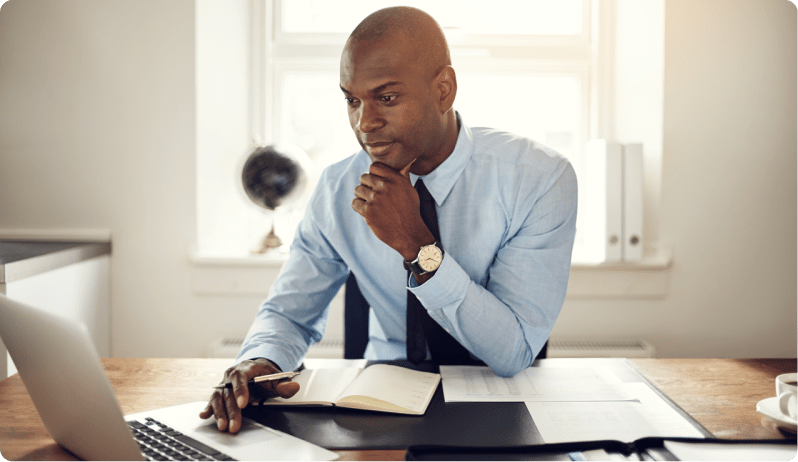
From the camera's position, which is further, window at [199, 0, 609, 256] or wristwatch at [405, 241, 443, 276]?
window at [199, 0, 609, 256]

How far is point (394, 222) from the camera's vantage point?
1.08 m

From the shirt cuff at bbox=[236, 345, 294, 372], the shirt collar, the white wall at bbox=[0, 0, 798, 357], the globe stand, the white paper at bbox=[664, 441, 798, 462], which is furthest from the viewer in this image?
the globe stand

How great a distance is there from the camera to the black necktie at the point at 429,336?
113cm

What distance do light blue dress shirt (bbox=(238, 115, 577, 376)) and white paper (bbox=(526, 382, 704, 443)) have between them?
0.62ft

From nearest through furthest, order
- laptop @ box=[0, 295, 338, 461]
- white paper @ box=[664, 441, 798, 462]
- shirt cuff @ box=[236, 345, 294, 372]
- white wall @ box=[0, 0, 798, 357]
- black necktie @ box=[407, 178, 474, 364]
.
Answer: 1. laptop @ box=[0, 295, 338, 461]
2. white paper @ box=[664, 441, 798, 462]
3. shirt cuff @ box=[236, 345, 294, 372]
4. black necktie @ box=[407, 178, 474, 364]
5. white wall @ box=[0, 0, 798, 357]

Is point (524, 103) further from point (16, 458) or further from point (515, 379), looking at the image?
point (16, 458)

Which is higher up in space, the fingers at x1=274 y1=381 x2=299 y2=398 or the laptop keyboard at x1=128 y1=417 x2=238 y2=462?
the fingers at x1=274 y1=381 x2=299 y2=398

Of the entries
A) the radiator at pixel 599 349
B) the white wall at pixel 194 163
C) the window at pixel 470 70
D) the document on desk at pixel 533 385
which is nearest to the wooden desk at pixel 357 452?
the document on desk at pixel 533 385

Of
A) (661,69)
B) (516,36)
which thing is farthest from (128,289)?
(661,69)

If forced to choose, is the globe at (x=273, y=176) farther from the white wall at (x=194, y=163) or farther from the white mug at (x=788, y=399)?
the white mug at (x=788, y=399)

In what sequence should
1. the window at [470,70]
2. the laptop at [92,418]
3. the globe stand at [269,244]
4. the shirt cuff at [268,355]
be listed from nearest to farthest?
the laptop at [92,418] < the shirt cuff at [268,355] < the globe stand at [269,244] < the window at [470,70]

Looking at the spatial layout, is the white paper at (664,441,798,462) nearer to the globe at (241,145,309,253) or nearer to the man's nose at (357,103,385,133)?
the man's nose at (357,103,385,133)

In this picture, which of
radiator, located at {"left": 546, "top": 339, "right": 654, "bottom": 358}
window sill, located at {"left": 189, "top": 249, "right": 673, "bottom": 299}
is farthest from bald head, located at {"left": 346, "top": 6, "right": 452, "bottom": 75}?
radiator, located at {"left": 546, "top": 339, "right": 654, "bottom": 358}

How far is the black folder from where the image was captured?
74cm
